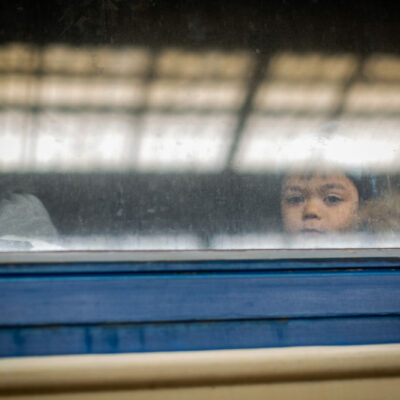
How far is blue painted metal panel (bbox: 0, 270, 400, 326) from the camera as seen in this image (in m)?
0.76

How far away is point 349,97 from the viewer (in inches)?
43.8

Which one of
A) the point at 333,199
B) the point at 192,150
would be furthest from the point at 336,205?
the point at 192,150

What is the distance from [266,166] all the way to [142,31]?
1.42ft

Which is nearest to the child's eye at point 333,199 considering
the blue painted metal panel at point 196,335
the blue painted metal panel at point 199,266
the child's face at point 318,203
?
the child's face at point 318,203

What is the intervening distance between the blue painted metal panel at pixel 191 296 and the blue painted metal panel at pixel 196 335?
0.04ft

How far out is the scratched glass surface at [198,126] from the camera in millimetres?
900

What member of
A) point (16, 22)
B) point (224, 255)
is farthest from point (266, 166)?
point (16, 22)

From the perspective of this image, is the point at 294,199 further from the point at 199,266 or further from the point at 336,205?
the point at 199,266

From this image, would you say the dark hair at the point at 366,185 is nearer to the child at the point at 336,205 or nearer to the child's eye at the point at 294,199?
the child at the point at 336,205

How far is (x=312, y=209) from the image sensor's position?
3.33ft

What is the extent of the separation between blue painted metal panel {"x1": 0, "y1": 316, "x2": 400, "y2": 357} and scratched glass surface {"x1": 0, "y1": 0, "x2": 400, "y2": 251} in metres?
0.16

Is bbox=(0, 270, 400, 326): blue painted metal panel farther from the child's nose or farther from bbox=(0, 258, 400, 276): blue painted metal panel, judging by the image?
the child's nose

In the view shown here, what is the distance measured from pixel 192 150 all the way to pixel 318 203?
31cm

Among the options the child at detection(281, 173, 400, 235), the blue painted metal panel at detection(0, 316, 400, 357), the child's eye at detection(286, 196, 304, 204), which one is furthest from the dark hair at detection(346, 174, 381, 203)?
the blue painted metal panel at detection(0, 316, 400, 357)
